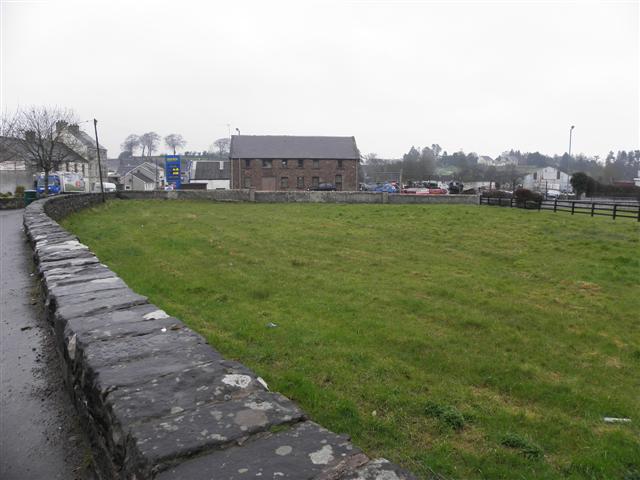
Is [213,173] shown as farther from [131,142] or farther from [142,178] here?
[131,142]

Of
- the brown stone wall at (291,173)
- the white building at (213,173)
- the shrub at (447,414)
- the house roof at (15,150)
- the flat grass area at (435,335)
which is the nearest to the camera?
the flat grass area at (435,335)

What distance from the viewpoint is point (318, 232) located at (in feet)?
57.3

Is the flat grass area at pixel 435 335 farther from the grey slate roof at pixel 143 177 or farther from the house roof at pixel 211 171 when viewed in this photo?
the grey slate roof at pixel 143 177

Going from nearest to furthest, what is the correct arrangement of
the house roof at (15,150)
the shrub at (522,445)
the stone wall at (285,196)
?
the shrub at (522,445) → the stone wall at (285,196) → the house roof at (15,150)

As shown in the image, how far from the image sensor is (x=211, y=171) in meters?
75.3

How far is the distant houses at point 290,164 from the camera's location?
61.5 meters

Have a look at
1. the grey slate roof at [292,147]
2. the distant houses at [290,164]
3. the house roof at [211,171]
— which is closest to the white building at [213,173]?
the house roof at [211,171]

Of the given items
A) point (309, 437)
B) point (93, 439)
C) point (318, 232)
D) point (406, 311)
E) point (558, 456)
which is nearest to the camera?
point (309, 437)

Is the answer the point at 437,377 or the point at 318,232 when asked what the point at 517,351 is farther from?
→ the point at 318,232

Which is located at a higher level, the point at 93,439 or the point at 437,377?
the point at 93,439

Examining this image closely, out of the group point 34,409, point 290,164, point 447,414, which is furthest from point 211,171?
point 34,409

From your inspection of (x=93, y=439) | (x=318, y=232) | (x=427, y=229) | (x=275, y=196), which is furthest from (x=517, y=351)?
(x=275, y=196)

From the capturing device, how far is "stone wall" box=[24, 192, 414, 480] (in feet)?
5.88

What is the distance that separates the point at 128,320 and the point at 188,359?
0.88 meters
